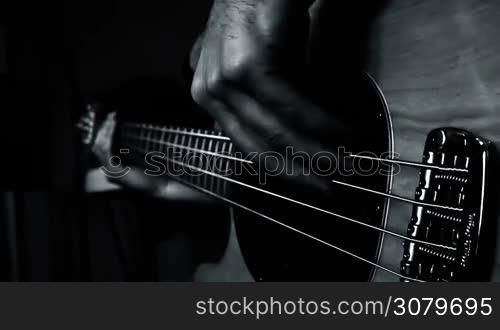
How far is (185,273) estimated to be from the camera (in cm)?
→ 105

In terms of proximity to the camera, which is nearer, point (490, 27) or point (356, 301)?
point (490, 27)

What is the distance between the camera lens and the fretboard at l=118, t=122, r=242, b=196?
26.4 inches

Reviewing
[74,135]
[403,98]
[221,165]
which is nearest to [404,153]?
[403,98]

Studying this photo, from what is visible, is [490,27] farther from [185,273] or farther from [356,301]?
[185,273]

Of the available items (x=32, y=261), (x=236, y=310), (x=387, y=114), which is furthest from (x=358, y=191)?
(x=32, y=261)

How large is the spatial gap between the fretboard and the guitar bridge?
26 cm

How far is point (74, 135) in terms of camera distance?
135 centimetres

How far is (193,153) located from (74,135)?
0.75 metres

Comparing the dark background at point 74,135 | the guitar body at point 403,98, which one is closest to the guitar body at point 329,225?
the guitar body at point 403,98

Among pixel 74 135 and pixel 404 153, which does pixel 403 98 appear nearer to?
pixel 404 153

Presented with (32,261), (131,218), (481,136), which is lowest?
(32,261)

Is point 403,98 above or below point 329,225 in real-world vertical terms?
above

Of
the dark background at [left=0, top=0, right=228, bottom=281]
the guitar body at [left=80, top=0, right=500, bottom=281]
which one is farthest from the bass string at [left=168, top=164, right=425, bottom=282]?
the dark background at [left=0, top=0, right=228, bottom=281]

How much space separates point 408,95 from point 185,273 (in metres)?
0.75
